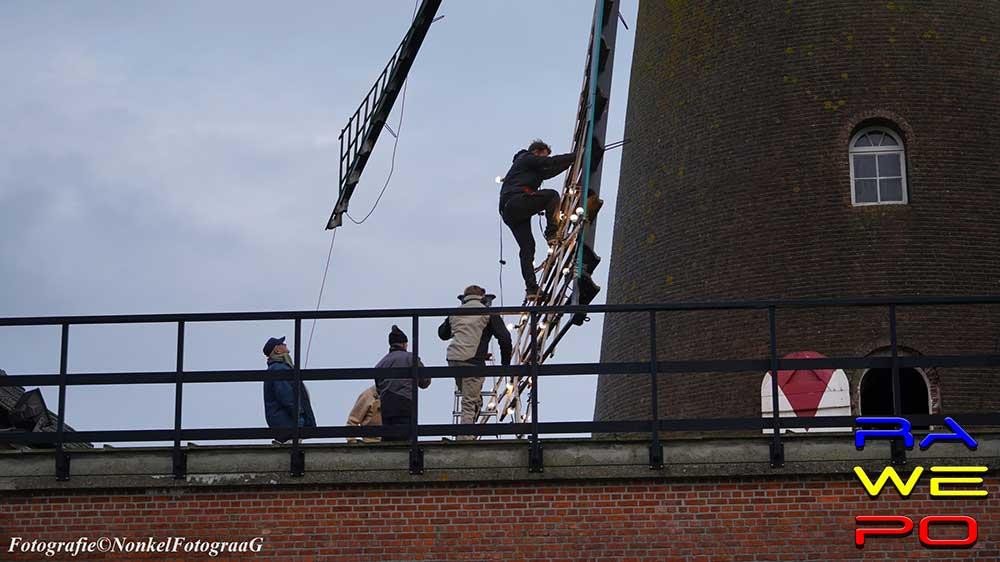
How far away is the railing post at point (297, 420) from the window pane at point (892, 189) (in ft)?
26.9

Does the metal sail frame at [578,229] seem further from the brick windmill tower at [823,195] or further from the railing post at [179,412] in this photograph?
the railing post at [179,412]

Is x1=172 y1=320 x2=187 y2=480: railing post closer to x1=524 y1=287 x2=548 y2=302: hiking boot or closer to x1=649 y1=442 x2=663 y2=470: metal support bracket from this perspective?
x1=649 y1=442 x2=663 y2=470: metal support bracket

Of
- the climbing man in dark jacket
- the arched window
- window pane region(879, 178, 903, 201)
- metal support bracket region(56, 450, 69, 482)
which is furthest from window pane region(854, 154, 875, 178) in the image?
metal support bracket region(56, 450, 69, 482)

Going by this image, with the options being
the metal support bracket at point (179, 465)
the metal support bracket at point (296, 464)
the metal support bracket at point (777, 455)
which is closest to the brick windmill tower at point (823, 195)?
the metal support bracket at point (777, 455)

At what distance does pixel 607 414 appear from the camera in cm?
2203

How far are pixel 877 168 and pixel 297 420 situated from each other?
8.68 meters

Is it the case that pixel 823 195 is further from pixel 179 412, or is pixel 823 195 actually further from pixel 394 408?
pixel 179 412

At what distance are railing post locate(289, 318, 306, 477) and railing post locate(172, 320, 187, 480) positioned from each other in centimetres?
84

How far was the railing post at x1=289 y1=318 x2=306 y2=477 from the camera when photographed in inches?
576

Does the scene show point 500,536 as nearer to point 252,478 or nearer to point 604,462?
point 604,462

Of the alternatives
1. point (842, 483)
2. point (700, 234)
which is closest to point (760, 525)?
point (842, 483)

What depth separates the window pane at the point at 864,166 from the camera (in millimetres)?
20938

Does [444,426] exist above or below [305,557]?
above

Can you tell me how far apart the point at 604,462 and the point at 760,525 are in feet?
4.11
